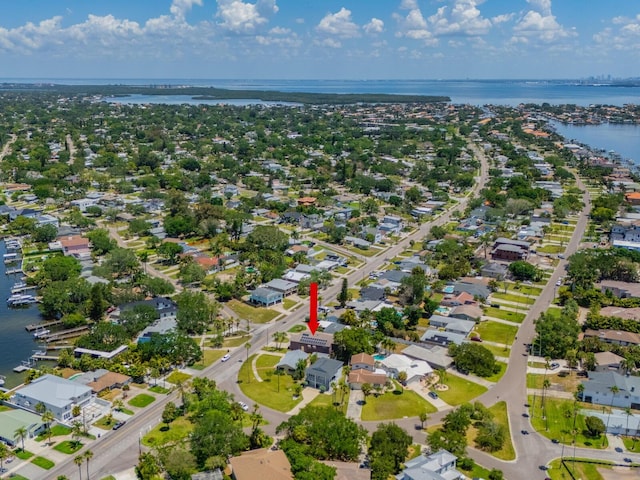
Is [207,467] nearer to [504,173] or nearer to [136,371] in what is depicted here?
[136,371]

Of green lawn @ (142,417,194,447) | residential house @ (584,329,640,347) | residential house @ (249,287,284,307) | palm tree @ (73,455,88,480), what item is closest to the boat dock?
residential house @ (249,287,284,307)

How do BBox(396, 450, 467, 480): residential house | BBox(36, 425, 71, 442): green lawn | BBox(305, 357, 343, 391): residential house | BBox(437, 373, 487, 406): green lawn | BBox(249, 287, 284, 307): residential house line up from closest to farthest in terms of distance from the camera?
BBox(396, 450, 467, 480): residential house
BBox(36, 425, 71, 442): green lawn
BBox(437, 373, 487, 406): green lawn
BBox(305, 357, 343, 391): residential house
BBox(249, 287, 284, 307): residential house

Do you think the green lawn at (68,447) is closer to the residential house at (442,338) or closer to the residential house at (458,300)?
the residential house at (442,338)

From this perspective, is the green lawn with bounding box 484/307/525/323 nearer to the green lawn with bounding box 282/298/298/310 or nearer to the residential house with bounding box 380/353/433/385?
the residential house with bounding box 380/353/433/385

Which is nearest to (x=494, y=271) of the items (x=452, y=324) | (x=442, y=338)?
(x=452, y=324)

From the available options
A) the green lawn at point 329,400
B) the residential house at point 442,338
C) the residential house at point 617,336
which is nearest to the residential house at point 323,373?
the green lawn at point 329,400

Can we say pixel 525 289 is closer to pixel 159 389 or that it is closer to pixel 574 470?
pixel 574 470

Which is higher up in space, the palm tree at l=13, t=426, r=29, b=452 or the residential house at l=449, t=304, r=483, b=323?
the residential house at l=449, t=304, r=483, b=323
